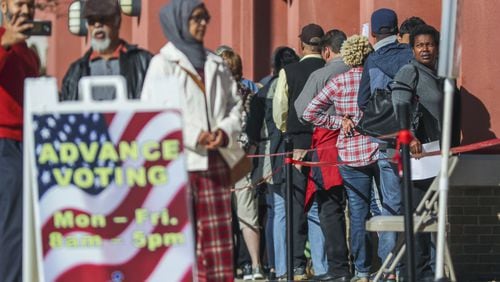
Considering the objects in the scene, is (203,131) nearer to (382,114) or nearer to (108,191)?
(108,191)

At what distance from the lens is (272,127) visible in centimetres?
1347

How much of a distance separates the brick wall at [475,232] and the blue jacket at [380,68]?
1.28m

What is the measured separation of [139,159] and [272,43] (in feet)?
40.1

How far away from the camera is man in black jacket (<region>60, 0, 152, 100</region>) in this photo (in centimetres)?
845

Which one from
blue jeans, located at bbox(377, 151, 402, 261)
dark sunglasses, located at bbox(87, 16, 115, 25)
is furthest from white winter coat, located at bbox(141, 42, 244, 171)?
blue jeans, located at bbox(377, 151, 402, 261)

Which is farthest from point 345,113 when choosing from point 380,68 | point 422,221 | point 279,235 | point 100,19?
point 100,19

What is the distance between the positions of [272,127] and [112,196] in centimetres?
595

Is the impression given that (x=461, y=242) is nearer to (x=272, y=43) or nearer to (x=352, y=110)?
(x=352, y=110)

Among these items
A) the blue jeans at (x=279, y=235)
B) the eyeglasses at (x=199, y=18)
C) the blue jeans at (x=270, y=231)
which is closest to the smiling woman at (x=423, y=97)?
the blue jeans at (x=279, y=235)

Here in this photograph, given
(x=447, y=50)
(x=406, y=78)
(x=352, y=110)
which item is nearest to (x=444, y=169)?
(x=447, y=50)

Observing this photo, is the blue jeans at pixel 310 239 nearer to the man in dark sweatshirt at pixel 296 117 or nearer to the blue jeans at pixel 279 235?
the blue jeans at pixel 279 235

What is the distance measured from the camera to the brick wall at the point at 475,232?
12352mm

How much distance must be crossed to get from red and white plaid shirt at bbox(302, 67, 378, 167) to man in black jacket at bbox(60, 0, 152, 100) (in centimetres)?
368

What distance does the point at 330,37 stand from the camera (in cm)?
1273
